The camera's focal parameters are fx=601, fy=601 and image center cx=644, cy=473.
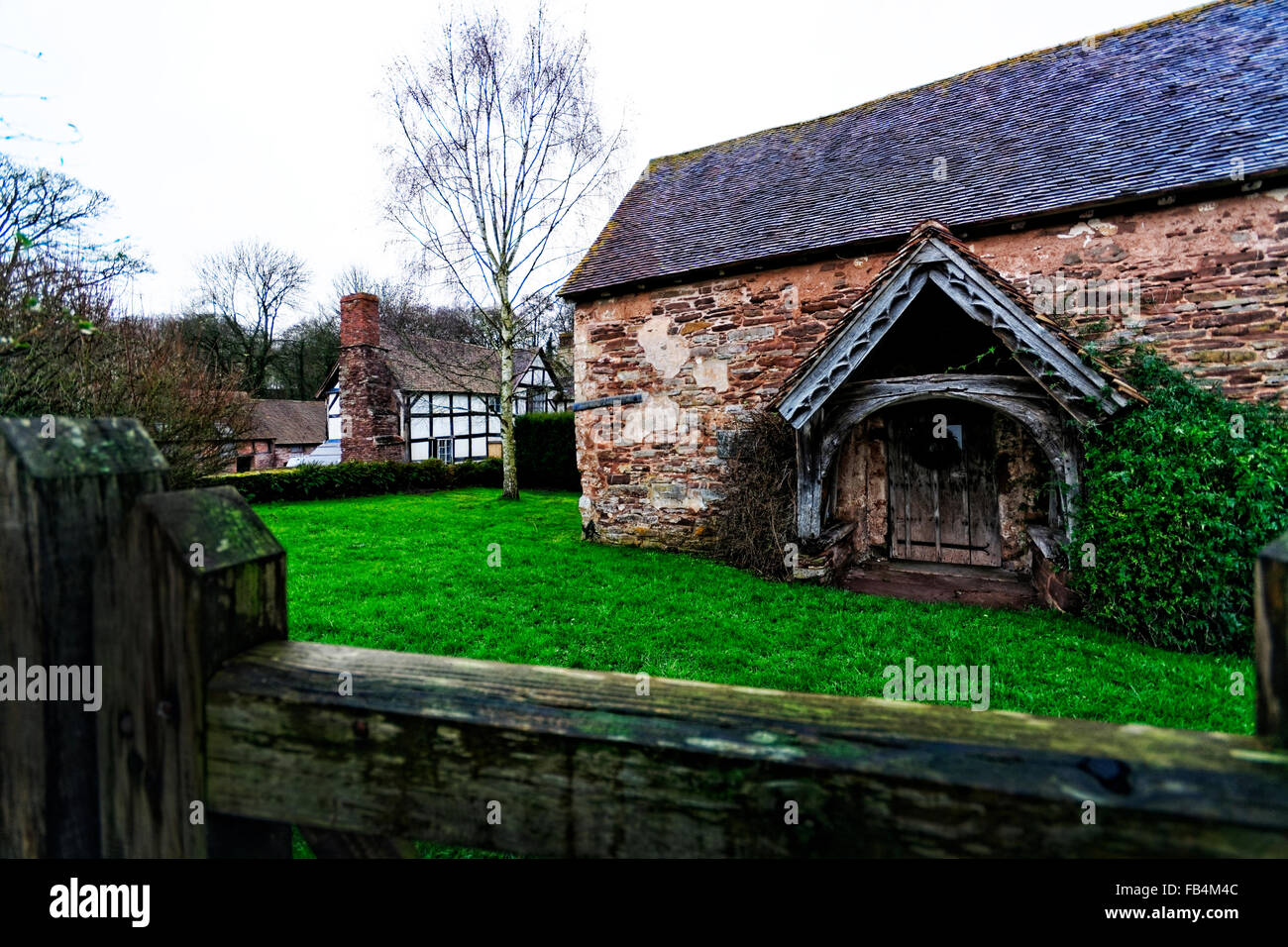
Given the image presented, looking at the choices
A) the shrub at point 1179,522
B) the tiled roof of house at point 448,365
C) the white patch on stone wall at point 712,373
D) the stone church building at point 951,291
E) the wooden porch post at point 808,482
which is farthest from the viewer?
the tiled roof of house at point 448,365

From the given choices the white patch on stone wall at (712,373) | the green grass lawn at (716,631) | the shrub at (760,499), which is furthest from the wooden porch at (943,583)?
the white patch on stone wall at (712,373)

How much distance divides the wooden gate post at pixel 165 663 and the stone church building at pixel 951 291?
21.9ft

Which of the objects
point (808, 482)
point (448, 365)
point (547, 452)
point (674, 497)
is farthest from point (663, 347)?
point (448, 365)

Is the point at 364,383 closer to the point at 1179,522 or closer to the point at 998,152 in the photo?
the point at 998,152

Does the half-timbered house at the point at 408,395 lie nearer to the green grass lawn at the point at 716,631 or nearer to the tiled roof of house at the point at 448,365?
the tiled roof of house at the point at 448,365

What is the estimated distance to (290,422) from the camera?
3416 cm

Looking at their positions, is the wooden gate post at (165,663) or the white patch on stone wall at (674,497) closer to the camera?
the wooden gate post at (165,663)

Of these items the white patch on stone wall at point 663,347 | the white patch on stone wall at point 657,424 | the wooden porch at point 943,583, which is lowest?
the wooden porch at point 943,583

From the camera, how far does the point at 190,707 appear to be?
0.85 metres

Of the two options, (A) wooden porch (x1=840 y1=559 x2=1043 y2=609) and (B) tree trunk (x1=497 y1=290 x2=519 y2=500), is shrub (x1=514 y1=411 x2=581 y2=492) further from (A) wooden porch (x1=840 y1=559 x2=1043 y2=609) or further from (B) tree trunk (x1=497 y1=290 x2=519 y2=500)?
(A) wooden porch (x1=840 y1=559 x2=1043 y2=609)

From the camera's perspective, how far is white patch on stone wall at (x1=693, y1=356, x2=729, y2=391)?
9328 mm

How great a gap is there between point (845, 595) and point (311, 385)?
40274mm

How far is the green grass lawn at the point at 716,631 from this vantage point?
4.14 m
